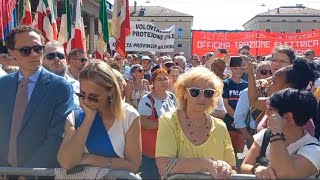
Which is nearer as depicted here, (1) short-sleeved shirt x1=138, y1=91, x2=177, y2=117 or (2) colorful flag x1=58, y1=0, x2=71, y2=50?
(1) short-sleeved shirt x1=138, y1=91, x2=177, y2=117

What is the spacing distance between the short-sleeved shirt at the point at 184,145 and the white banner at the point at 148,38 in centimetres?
1398

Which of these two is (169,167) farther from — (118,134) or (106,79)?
(106,79)

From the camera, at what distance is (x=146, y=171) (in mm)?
5453

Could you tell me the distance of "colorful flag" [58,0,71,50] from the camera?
9383 millimetres

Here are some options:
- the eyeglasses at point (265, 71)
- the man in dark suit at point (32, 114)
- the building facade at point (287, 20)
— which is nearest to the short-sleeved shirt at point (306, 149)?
the man in dark suit at point (32, 114)

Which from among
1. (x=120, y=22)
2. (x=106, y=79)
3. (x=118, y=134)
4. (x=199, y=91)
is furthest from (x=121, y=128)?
(x=120, y=22)

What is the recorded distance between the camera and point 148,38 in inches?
704

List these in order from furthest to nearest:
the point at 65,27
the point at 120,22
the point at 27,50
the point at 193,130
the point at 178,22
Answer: the point at 178,22 → the point at 120,22 → the point at 65,27 → the point at 27,50 → the point at 193,130

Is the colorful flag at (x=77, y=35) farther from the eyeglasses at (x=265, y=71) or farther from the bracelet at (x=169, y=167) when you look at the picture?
the bracelet at (x=169, y=167)

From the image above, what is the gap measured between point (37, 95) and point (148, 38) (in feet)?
47.4

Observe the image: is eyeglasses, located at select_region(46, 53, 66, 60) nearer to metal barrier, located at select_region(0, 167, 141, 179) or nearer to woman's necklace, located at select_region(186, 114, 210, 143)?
woman's necklace, located at select_region(186, 114, 210, 143)

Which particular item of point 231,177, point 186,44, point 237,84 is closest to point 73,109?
point 231,177

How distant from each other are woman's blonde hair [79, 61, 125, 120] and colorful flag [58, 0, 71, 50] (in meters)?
6.13

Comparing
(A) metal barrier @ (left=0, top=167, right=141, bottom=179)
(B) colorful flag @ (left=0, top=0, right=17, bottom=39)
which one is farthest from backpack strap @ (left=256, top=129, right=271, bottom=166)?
(B) colorful flag @ (left=0, top=0, right=17, bottom=39)
